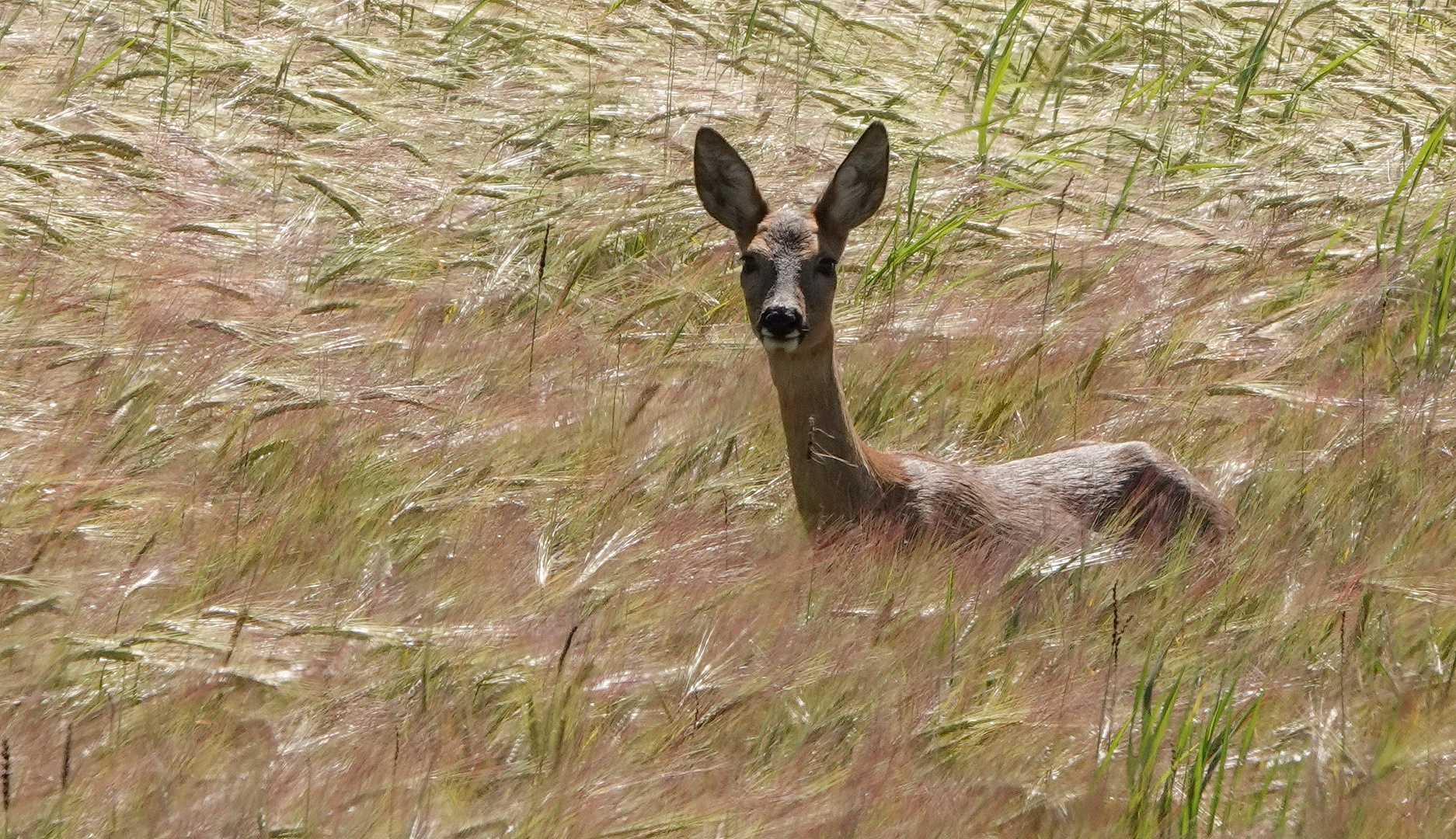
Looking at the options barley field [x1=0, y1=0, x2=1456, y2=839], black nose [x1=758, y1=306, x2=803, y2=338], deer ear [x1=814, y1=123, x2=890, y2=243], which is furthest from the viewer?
deer ear [x1=814, y1=123, x2=890, y2=243]

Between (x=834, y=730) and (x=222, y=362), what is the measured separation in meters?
2.83

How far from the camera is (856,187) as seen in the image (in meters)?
5.43

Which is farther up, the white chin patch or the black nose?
the black nose

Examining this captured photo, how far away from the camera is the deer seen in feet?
16.6

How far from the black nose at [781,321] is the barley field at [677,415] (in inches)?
20.3

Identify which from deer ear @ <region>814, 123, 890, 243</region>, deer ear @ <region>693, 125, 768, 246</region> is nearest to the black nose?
deer ear @ <region>814, 123, 890, 243</region>

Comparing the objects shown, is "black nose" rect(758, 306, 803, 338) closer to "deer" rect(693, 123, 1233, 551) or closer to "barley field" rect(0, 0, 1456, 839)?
"deer" rect(693, 123, 1233, 551)

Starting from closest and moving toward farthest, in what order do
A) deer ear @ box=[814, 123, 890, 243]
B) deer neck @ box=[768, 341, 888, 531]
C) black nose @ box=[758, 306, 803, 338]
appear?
black nose @ box=[758, 306, 803, 338]
deer neck @ box=[768, 341, 888, 531]
deer ear @ box=[814, 123, 890, 243]

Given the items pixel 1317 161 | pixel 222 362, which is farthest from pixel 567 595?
pixel 1317 161

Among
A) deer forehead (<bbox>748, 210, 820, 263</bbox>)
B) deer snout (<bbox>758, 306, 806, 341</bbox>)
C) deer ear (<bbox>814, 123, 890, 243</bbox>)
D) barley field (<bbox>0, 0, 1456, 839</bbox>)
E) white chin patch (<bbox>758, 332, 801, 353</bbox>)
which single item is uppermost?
deer ear (<bbox>814, 123, 890, 243</bbox>)

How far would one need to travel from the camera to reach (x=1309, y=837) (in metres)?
3.41

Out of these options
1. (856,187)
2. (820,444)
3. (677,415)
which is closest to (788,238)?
(856,187)

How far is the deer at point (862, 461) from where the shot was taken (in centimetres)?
506

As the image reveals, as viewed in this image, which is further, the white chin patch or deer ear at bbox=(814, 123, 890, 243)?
deer ear at bbox=(814, 123, 890, 243)
